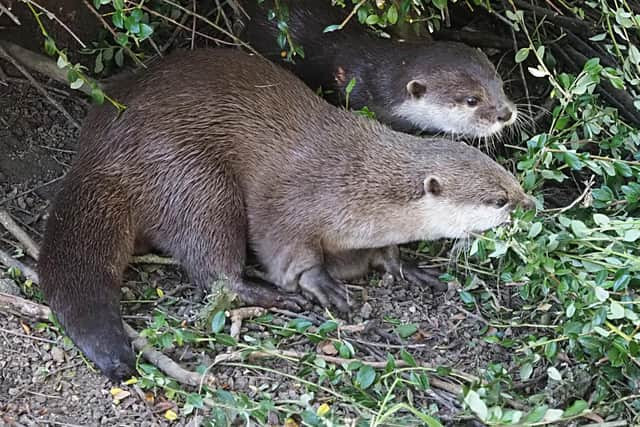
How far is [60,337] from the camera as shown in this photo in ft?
7.77

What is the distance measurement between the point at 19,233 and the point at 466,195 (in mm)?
1282

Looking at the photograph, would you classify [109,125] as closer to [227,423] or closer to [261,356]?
[261,356]

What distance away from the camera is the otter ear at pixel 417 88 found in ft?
10.2

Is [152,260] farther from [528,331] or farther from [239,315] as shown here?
[528,331]

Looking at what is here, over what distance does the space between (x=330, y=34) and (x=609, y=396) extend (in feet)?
5.51

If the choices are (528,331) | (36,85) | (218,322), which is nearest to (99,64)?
(36,85)

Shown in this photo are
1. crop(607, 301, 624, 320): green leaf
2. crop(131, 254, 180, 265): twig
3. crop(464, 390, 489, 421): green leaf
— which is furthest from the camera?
crop(131, 254, 180, 265): twig

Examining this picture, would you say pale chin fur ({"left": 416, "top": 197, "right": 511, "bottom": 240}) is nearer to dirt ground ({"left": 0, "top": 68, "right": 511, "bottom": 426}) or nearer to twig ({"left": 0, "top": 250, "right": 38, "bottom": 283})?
dirt ground ({"left": 0, "top": 68, "right": 511, "bottom": 426})

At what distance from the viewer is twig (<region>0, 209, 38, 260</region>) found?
2.61m

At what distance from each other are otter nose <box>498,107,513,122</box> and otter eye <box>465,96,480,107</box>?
0.29ft

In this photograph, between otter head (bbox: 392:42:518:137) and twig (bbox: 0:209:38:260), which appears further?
otter head (bbox: 392:42:518:137)

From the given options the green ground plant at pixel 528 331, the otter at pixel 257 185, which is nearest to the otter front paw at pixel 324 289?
the otter at pixel 257 185

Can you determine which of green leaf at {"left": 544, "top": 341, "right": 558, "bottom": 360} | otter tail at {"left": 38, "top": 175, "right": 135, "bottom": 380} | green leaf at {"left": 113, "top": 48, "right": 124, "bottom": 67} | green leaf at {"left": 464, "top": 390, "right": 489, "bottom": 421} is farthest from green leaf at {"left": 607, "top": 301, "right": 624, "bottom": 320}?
green leaf at {"left": 113, "top": 48, "right": 124, "bottom": 67}

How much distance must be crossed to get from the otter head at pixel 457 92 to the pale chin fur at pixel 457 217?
56cm
